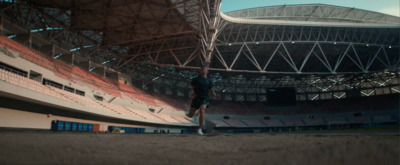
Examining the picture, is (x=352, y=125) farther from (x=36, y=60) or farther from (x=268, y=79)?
(x=36, y=60)

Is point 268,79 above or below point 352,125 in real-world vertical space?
above

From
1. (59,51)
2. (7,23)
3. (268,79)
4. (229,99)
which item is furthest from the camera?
(229,99)

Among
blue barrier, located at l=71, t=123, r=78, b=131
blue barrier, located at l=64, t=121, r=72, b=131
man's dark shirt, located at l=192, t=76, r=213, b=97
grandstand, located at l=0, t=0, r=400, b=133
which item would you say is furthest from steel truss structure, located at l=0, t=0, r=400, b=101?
man's dark shirt, located at l=192, t=76, r=213, b=97

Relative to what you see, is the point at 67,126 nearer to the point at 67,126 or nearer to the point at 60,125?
the point at 67,126

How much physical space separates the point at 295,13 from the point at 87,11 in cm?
3132

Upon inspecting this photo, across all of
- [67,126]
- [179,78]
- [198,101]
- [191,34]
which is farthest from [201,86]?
[179,78]

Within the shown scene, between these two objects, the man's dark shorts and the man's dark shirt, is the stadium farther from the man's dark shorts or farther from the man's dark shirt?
the man's dark shirt

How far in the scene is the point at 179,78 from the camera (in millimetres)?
46094

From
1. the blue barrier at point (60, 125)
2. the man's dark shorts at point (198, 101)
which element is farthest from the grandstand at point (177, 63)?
the man's dark shorts at point (198, 101)

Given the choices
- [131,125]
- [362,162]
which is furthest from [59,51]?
[362,162]

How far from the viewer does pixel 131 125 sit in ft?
97.1

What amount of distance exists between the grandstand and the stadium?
5.5 inches

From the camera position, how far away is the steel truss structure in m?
20.5

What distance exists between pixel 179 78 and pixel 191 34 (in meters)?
22.1
